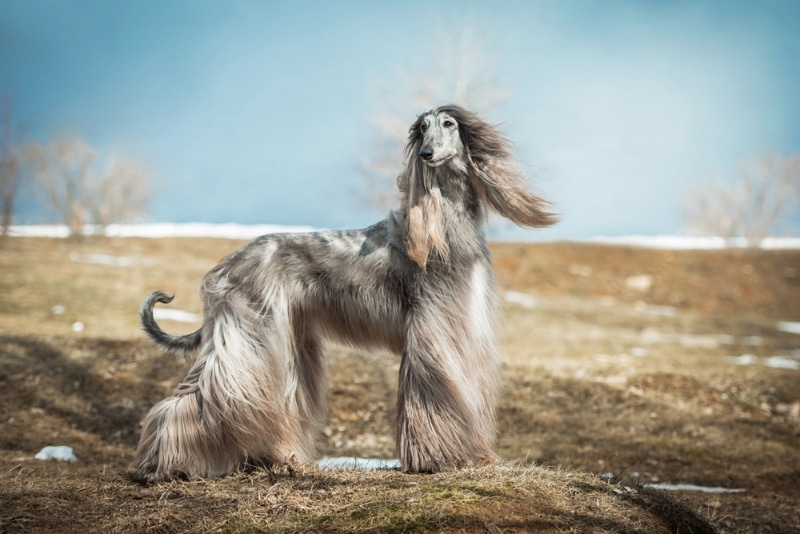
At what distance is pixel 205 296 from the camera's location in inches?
183

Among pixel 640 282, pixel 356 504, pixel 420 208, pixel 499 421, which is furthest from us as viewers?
pixel 640 282

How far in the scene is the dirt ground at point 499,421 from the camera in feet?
11.8

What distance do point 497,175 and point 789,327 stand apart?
685 inches

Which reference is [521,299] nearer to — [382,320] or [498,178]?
[498,178]

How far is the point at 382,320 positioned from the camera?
14.6 feet

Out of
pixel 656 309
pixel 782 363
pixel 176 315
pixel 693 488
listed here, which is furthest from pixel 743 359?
pixel 176 315

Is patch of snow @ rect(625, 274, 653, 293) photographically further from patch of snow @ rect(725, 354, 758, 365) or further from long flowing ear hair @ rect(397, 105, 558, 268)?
long flowing ear hair @ rect(397, 105, 558, 268)

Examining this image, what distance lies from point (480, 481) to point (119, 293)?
48.4ft

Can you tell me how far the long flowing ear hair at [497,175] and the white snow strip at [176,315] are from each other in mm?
11001

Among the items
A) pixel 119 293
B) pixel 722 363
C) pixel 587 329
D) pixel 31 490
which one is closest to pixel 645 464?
pixel 31 490

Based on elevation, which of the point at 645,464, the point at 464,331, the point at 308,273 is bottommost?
the point at 645,464

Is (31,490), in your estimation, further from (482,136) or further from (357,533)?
(482,136)

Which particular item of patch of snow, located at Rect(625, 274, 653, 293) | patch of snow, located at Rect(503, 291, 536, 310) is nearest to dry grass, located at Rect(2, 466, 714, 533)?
patch of snow, located at Rect(503, 291, 536, 310)

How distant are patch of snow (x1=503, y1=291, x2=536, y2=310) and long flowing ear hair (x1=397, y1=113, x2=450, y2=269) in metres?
14.3
